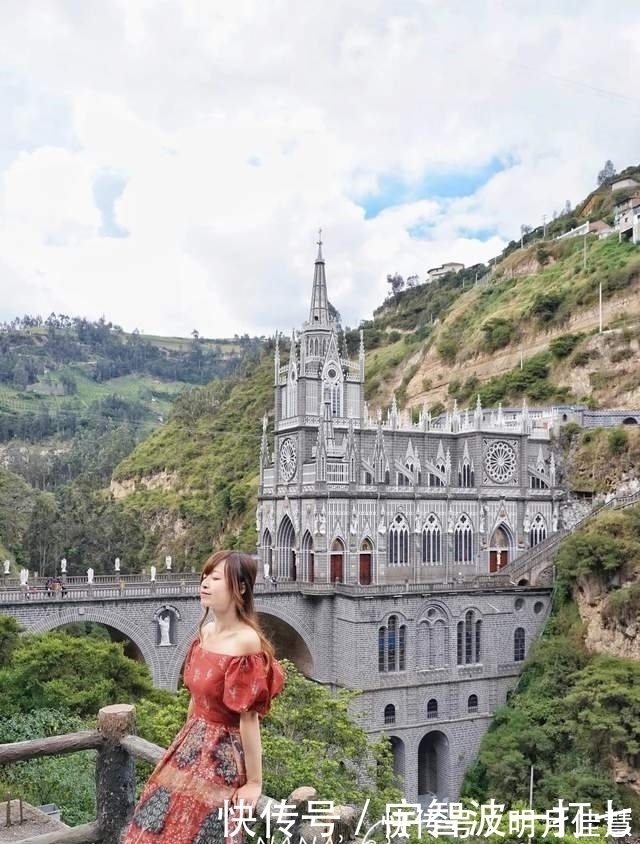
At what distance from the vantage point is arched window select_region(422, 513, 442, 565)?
43.7 meters

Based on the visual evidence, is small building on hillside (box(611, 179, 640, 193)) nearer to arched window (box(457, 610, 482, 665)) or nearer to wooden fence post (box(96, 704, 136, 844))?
arched window (box(457, 610, 482, 665))

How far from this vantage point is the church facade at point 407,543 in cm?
3802

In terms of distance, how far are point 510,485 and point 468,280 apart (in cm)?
7311

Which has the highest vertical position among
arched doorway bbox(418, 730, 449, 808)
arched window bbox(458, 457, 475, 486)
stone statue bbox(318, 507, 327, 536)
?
arched window bbox(458, 457, 475, 486)

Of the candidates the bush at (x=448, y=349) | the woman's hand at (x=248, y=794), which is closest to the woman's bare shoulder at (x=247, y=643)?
the woman's hand at (x=248, y=794)

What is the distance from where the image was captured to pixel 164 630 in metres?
35.0

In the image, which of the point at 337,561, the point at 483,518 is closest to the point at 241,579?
the point at 337,561

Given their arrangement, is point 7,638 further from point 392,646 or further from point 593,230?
point 593,230

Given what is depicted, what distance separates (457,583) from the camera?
4041 centimetres

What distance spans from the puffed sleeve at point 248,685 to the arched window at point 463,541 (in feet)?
132

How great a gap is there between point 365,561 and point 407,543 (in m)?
2.65

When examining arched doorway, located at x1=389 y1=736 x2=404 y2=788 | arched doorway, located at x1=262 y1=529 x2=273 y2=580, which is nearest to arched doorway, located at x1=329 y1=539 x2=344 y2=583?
arched doorway, located at x1=262 y1=529 x2=273 y2=580

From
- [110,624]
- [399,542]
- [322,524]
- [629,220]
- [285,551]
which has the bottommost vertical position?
[110,624]

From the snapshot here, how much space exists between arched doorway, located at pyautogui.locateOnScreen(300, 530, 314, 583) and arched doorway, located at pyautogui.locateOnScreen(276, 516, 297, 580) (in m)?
1.56
